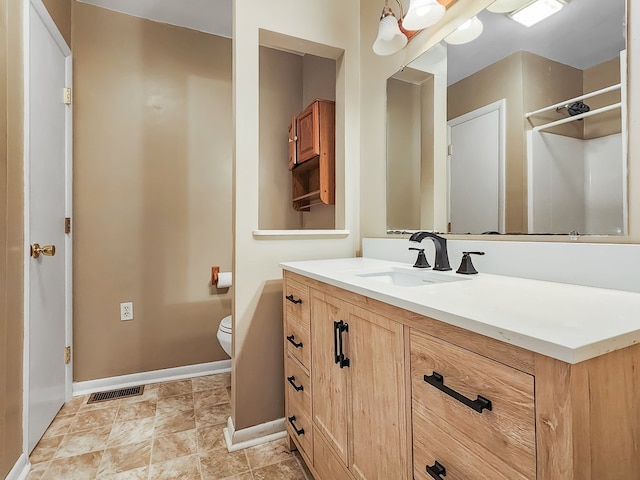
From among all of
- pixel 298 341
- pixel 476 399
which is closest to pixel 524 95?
pixel 476 399

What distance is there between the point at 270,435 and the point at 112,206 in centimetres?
174

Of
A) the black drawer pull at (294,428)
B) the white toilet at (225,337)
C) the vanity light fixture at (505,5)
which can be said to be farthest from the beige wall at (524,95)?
the white toilet at (225,337)

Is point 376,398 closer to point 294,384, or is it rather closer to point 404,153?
point 294,384

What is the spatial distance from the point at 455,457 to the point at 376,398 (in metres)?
0.25

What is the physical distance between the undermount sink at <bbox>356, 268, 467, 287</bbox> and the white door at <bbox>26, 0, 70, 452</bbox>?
1584 mm

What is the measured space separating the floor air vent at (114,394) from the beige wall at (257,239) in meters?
0.95

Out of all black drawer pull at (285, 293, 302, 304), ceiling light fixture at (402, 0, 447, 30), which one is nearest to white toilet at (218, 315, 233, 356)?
black drawer pull at (285, 293, 302, 304)

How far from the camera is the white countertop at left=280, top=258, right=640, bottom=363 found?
0.46 meters

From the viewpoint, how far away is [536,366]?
0.48 m

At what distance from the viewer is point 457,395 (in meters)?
0.60

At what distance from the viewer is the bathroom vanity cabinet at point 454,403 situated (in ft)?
1.52

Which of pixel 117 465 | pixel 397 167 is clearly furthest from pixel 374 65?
pixel 117 465

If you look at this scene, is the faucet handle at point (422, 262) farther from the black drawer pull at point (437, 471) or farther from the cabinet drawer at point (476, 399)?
the black drawer pull at point (437, 471)

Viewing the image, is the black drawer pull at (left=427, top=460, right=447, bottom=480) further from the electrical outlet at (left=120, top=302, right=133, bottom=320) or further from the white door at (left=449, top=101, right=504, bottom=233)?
the electrical outlet at (left=120, top=302, right=133, bottom=320)
